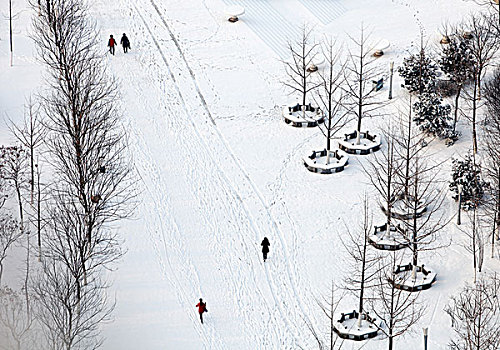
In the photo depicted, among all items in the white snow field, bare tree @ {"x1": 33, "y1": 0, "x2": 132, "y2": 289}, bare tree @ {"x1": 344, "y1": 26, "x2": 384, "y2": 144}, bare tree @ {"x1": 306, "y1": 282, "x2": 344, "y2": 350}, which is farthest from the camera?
bare tree @ {"x1": 344, "y1": 26, "x2": 384, "y2": 144}

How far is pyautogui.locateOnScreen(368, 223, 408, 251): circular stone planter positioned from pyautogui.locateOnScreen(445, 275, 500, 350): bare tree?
154 inches

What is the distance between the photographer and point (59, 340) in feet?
149

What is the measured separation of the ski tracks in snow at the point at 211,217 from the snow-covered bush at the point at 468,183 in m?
9.11

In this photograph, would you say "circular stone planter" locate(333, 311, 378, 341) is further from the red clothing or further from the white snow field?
the red clothing

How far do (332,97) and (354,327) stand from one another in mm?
20242

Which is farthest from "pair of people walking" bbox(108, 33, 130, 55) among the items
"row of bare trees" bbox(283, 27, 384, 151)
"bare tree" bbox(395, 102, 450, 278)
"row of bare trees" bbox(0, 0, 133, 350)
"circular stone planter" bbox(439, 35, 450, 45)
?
"circular stone planter" bbox(439, 35, 450, 45)

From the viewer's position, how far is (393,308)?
50.3m

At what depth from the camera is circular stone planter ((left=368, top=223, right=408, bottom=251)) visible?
55281 millimetres

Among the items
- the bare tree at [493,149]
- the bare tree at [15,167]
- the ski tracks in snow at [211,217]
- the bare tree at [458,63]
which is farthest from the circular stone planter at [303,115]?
the bare tree at [15,167]

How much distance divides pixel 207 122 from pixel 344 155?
860cm

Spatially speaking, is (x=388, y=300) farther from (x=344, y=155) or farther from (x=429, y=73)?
(x=429, y=73)

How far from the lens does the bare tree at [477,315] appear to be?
4716 centimetres

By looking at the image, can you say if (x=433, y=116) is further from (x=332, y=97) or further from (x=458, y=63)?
(x=332, y=97)

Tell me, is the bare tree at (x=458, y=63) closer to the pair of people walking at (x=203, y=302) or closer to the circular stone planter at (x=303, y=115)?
the circular stone planter at (x=303, y=115)
